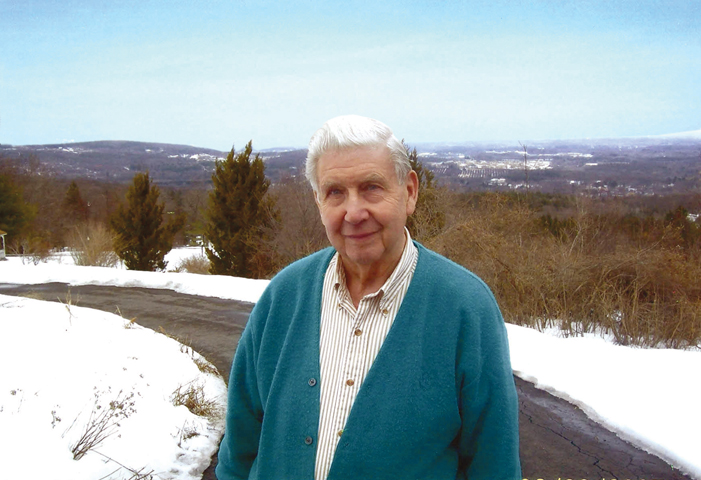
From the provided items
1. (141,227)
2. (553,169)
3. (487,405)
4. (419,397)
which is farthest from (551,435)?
(141,227)

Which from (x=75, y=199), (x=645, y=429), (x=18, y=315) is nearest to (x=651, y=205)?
(x=645, y=429)

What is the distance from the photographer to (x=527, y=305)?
36.6 ft

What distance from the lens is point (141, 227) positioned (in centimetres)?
2648

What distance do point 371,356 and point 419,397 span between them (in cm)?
21

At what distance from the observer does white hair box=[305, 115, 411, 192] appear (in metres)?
1.70

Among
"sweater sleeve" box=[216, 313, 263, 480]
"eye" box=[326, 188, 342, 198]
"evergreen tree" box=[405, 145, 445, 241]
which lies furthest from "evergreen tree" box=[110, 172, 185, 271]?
"eye" box=[326, 188, 342, 198]

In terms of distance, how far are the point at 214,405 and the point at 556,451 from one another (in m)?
3.20

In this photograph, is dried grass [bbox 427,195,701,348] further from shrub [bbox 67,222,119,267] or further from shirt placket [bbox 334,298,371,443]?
shrub [bbox 67,222,119,267]

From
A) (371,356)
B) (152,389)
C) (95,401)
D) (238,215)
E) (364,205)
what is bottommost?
(152,389)

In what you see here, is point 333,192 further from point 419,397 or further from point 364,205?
point 419,397

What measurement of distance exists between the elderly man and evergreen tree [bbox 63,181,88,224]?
5297 cm

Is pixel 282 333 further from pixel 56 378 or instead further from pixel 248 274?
pixel 248 274

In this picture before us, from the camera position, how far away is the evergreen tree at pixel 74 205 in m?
49.9

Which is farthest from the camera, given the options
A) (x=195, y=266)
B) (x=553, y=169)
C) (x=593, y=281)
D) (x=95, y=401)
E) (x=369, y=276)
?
(x=195, y=266)
